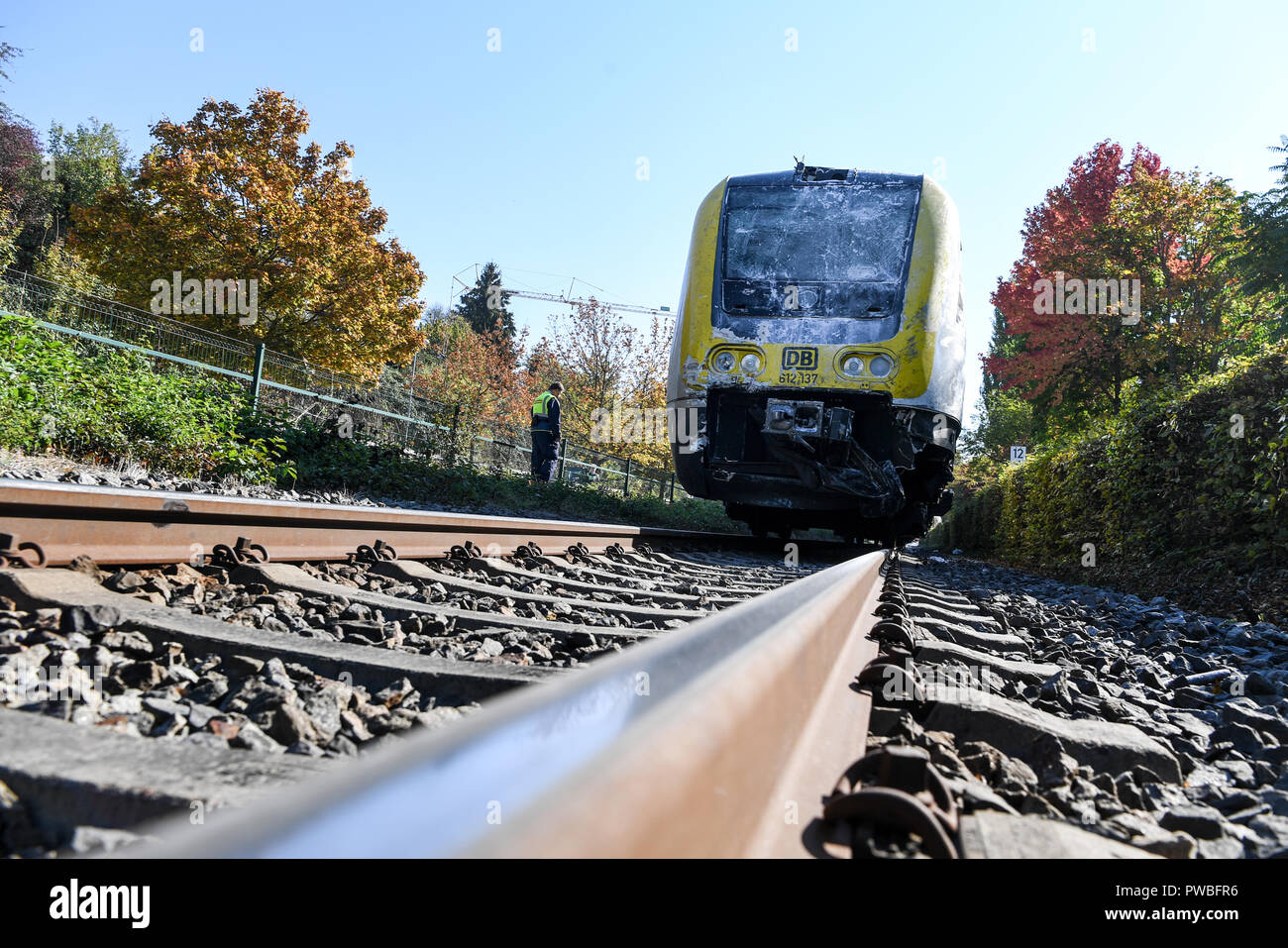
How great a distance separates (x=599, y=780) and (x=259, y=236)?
76.7 ft

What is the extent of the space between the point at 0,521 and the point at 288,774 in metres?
1.86

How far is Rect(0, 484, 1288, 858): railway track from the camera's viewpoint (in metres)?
0.60

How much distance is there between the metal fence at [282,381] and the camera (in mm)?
11273

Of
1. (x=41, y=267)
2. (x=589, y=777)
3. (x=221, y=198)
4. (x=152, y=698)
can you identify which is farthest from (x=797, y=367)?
(x=41, y=267)

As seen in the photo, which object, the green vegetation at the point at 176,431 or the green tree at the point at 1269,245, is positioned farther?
the green tree at the point at 1269,245

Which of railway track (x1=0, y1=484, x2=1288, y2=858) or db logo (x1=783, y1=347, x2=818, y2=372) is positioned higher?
db logo (x1=783, y1=347, x2=818, y2=372)

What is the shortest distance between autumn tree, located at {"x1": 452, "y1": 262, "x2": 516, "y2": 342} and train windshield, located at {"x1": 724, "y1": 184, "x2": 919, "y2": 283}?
208ft

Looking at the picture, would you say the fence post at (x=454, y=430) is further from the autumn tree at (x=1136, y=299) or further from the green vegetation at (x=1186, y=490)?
the autumn tree at (x=1136, y=299)

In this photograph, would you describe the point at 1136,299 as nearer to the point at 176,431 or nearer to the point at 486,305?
the point at 176,431

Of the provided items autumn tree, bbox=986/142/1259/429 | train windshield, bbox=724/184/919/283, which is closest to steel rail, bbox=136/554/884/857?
train windshield, bbox=724/184/919/283

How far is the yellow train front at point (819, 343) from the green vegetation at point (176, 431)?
165 inches

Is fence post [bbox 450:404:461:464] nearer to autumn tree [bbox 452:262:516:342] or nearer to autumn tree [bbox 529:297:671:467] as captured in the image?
autumn tree [bbox 529:297:671:467]

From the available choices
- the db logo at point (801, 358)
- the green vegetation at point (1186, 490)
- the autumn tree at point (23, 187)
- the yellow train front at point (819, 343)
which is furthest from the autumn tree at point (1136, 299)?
the autumn tree at point (23, 187)
